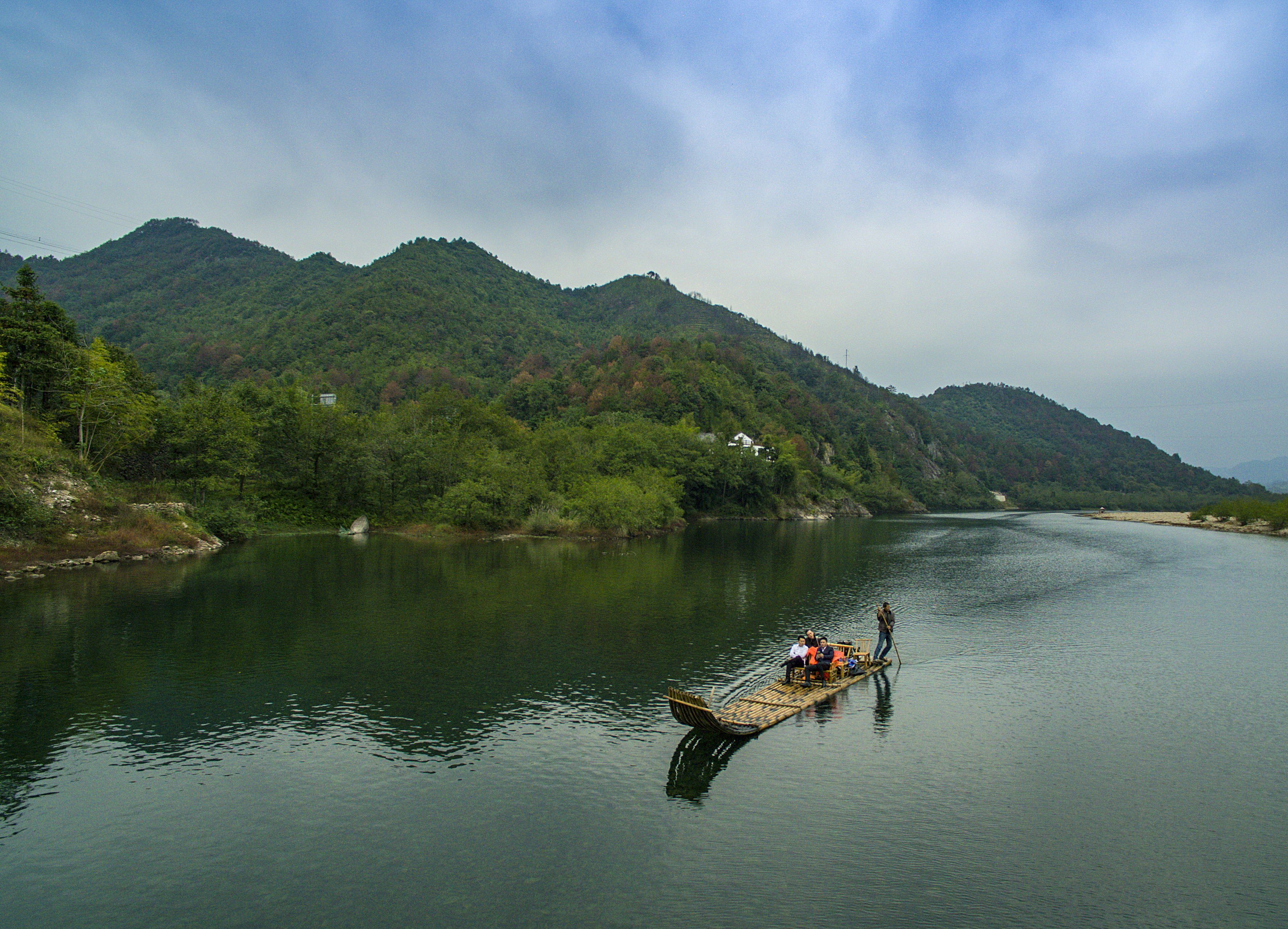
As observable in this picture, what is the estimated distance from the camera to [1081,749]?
17.7 meters

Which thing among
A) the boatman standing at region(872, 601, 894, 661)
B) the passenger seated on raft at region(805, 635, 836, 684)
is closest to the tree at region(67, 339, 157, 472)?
the passenger seated on raft at region(805, 635, 836, 684)

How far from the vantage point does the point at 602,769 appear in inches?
622

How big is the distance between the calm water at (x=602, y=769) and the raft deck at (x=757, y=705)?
1.62 ft

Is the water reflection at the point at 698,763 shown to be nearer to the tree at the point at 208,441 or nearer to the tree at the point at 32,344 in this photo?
the tree at the point at 32,344

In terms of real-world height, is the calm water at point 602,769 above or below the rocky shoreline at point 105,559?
below

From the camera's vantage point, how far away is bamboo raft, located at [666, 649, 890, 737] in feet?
54.0

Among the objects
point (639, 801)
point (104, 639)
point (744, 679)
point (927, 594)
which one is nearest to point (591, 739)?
point (639, 801)

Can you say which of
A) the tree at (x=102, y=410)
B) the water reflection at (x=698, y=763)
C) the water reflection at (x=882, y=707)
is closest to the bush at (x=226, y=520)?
the tree at (x=102, y=410)

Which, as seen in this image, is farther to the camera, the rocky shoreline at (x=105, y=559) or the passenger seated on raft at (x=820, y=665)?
the rocky shoreline at (x=105, y=559)

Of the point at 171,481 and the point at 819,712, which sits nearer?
the point at 819,712

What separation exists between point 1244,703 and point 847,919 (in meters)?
19.1

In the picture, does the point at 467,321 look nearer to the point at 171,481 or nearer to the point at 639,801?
the point at 171,481

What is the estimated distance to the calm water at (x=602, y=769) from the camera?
Result: 11.2 meters

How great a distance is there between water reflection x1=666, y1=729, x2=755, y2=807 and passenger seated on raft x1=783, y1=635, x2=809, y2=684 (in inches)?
187
